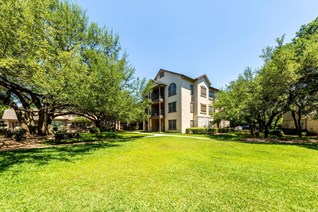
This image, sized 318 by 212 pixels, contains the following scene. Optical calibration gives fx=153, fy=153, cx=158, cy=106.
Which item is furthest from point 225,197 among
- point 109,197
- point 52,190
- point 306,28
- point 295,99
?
point 306,28

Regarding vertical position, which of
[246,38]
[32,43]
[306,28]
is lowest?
[32,43]

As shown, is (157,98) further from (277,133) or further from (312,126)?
(312,126)

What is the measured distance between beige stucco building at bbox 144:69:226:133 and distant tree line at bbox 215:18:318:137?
7.84 metres

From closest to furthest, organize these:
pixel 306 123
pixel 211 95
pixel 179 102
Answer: pixel 306 123 → pixel 179 102 → pixel 211 95

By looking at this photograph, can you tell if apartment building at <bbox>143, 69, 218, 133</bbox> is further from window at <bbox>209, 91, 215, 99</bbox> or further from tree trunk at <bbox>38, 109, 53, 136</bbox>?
tree trunk at <bbox>38, 109, 53, 136</bbox>

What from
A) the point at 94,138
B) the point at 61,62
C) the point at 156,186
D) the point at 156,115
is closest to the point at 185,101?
the point at 156,115

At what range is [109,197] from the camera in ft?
13.1

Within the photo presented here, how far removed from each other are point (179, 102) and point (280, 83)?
14547 millimetres

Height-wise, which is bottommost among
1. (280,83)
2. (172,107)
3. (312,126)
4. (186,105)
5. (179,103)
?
(312,126)

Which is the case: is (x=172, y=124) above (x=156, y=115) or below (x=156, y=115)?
below

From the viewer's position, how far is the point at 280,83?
1404 cm

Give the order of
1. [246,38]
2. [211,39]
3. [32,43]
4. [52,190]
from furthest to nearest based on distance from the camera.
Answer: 1. [211,39]
2. [246,38]
3. [32,43]
4. [52,190]

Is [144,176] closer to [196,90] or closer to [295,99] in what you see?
[295,99]

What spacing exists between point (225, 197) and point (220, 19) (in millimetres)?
14972
